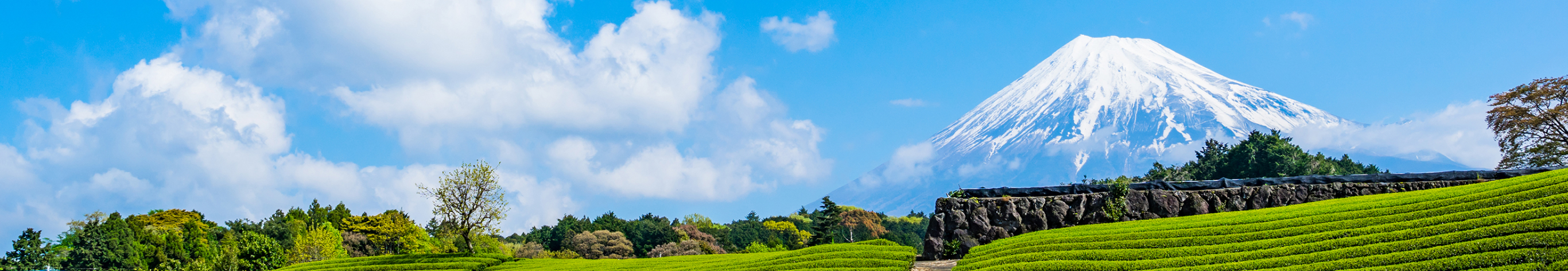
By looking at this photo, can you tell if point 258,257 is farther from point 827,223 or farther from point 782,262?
point 827,223

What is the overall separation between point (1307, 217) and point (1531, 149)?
23.8m

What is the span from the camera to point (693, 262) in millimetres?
20891

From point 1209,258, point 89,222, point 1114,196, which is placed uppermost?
point 89,222

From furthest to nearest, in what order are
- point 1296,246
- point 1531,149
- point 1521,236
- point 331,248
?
1. point 331,248
2. point 1531,149
3. point 1296,246
4. point 1521,236

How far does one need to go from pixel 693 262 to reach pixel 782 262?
371 cm

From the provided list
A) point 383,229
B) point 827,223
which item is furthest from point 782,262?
point 383,229

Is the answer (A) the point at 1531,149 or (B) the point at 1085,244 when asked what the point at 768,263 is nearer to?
(B) the point at 1085,244

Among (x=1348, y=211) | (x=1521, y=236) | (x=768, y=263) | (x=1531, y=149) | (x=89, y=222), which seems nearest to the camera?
(x=1521, y=236)

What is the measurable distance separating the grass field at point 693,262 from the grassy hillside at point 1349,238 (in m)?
2.04

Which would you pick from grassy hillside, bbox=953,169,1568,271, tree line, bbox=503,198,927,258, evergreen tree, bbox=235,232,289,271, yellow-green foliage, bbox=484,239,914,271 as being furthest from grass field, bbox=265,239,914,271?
tree line, bbox=503,198,927,258

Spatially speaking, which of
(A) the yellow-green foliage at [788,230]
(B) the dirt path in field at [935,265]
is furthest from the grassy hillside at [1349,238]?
(A) the yellow-green foliage at [788,230]

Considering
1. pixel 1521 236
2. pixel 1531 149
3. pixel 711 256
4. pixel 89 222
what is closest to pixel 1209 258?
pixel 1521 236

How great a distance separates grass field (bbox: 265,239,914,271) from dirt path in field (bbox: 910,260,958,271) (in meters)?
0.29

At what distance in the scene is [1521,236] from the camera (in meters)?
10.4
